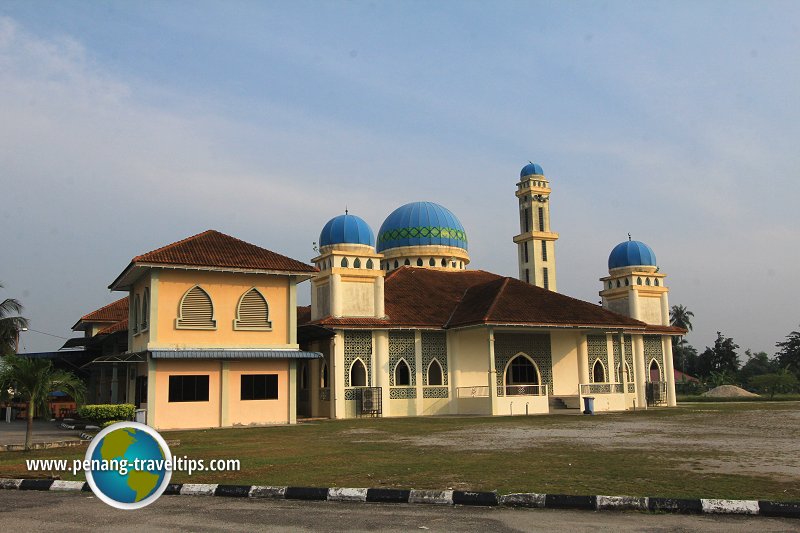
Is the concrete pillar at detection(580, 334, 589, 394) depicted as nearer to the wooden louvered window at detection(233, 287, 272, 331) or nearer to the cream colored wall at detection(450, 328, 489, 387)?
the cream colored wall at detection(450, 328, 489, 387)

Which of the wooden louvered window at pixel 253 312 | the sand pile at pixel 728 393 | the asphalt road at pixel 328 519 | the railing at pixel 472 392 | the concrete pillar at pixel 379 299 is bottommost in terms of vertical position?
the asphalt road at pixel 328 519

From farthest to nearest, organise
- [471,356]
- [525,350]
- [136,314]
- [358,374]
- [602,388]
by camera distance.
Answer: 1. [525,350]
2. [602,388]
3. [471,356]
4. [358,374]
5. [136,314]

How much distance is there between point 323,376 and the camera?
3180cm

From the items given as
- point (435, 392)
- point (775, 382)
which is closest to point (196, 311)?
point (435, 392)

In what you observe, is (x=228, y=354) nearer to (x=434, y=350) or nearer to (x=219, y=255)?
(x=219, y=255)

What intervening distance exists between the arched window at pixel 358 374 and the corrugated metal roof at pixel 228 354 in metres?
4.08

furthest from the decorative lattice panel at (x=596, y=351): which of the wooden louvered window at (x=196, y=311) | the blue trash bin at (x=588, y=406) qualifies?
the wooden louvered window at (x=196, y=311)

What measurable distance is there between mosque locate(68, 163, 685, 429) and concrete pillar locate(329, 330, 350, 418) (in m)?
0.06

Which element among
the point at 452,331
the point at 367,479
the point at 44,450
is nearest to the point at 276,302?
the point at 452,331

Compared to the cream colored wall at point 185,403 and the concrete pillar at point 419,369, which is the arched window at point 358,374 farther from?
the cream colored wall at point 185,403

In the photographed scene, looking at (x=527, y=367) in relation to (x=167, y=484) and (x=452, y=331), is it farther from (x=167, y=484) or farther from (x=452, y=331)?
(x=167, y=484)

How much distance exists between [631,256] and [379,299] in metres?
15.9

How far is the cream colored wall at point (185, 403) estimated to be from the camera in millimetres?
24906

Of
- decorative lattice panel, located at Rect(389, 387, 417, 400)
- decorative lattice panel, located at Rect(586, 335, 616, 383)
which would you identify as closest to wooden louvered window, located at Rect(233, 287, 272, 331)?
decorative lattice panel, located at Rect(389, 387, 417, 400)
